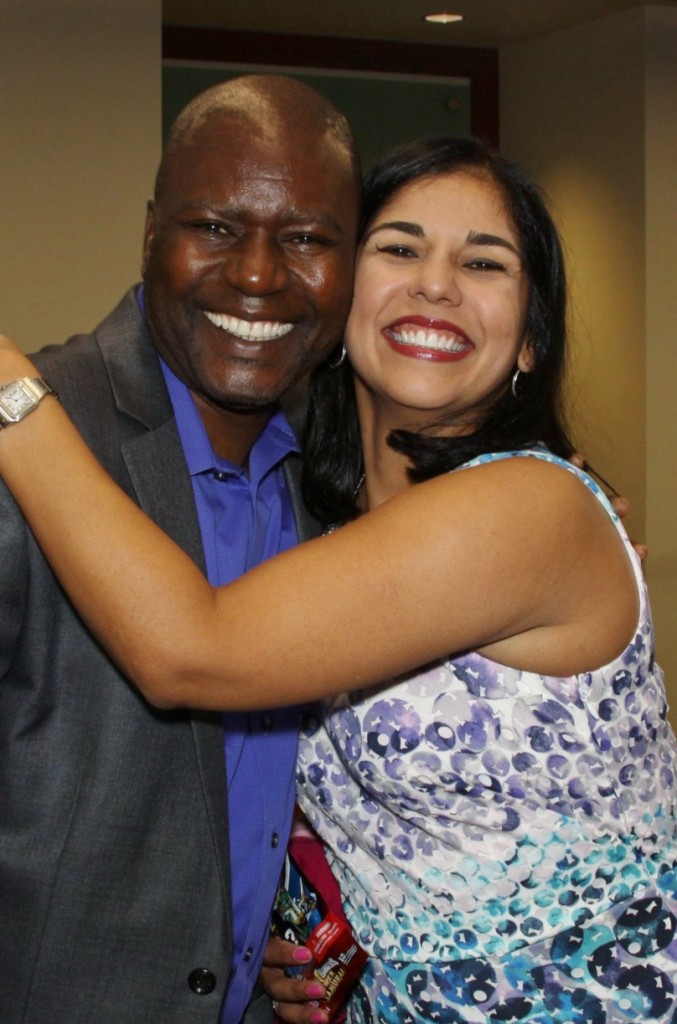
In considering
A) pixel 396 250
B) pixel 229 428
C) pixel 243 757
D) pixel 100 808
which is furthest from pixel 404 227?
pixel 100 808

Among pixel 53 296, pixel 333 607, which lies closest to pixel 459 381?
pixel 333 607

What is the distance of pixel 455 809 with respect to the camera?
1588mm

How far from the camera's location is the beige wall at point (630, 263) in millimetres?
5656

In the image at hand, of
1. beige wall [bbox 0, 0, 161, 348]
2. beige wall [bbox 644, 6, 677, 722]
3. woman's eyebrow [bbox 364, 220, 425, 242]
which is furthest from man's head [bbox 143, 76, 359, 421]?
beige wall [bbox 644, 6, 677, 722]

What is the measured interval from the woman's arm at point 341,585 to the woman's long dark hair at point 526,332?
0.20 m

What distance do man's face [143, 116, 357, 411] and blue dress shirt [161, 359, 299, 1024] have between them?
0.07 meters

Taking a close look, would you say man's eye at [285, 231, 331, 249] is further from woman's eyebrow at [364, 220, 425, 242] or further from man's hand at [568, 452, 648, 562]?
man's hand at [568, 452, 648, 562]

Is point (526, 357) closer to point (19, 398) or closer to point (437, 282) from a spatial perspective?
Answer: point (437, 282)

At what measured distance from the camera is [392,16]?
5.86 metres

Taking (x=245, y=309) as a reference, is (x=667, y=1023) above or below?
below

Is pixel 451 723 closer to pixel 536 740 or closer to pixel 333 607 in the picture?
pixel 536 740

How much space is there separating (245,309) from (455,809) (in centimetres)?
69

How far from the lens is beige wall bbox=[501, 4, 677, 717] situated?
5.66 metres

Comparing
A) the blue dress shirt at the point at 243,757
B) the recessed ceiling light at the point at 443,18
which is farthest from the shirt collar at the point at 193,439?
the recessed ceiling light at the point at 443,18
